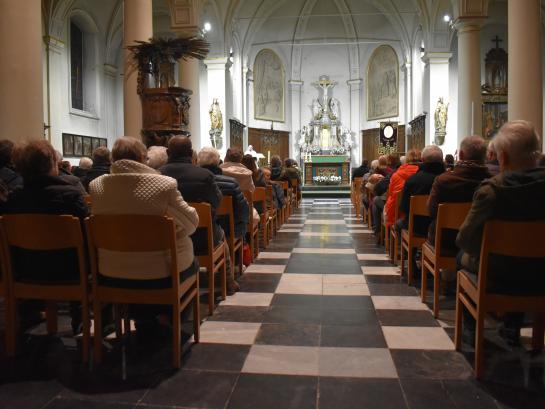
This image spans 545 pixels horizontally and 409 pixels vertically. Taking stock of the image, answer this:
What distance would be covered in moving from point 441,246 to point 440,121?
12.9 metres

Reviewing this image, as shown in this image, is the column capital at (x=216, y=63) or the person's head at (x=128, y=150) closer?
the person's head at (x=128, y=150)

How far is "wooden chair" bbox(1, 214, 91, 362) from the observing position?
113 inches

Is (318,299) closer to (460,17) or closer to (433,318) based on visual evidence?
(433,318)

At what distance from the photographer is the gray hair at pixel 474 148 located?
12.1 ft

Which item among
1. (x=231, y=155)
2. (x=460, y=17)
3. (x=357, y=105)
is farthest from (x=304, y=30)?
(x=231, y=155)

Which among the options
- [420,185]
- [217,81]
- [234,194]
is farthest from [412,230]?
[217,81]

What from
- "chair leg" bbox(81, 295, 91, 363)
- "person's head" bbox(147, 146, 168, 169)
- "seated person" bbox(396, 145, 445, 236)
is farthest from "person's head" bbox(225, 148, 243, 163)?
"chair leg" bbox(81, 295, 91, 363)

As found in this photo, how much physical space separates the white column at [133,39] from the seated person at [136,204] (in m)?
4.69

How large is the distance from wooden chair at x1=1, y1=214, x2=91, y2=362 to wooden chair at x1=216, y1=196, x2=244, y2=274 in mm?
1598

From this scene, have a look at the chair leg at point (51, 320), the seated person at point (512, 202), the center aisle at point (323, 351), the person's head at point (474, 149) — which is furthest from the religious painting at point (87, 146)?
the seated person at point (512, 202)

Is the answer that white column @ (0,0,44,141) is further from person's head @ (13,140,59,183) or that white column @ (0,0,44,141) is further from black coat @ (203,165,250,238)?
person's head @ (13,140,59,183)

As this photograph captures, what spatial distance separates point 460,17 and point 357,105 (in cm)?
1124

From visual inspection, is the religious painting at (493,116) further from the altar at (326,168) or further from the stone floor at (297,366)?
the stone floor at (297,366)

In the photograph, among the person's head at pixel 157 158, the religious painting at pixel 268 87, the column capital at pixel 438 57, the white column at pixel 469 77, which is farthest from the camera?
the religious painting at pixel 268 87
